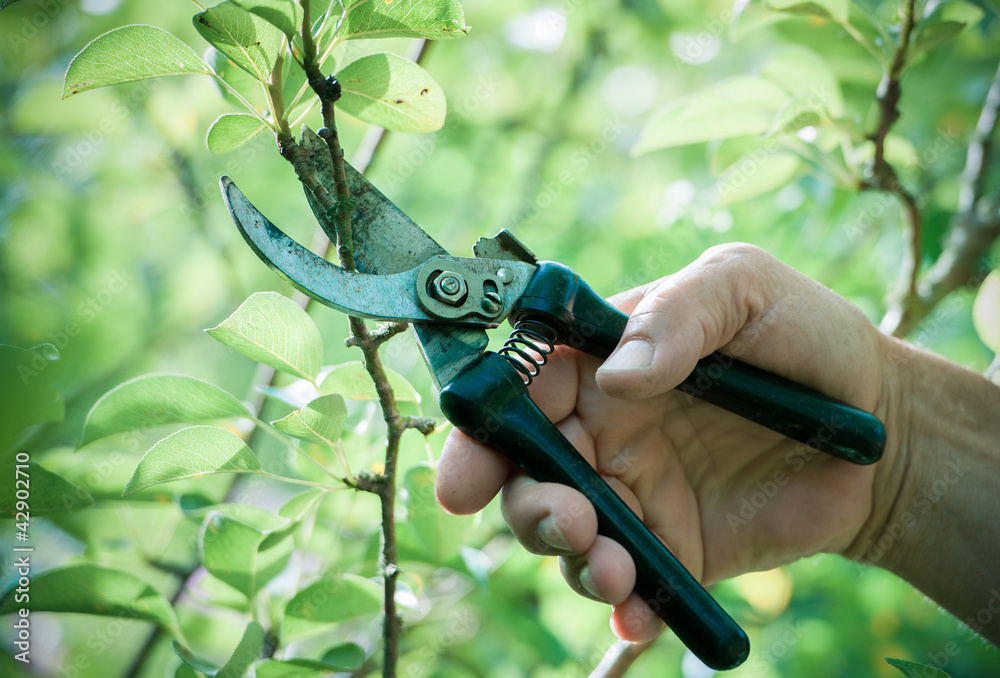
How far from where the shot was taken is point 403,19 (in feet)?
2.38

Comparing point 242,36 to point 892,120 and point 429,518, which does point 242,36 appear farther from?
point 892,120

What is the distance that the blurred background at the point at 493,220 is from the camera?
4.46ft

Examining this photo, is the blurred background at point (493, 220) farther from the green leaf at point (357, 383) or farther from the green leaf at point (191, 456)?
the green leaf at point (191, 456)

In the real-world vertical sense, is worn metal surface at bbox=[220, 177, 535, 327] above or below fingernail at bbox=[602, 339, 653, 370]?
above

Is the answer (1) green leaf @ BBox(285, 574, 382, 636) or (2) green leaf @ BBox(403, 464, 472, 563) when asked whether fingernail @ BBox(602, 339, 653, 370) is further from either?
(1) green leaf @ BBox(285, 574, 382, 636)

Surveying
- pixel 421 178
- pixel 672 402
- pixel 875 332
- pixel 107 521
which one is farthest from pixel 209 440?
pixel 421 178

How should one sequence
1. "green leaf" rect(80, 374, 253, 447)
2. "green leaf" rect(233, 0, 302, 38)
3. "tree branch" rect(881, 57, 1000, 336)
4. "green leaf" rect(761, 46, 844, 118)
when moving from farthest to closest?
1. "tree branch" rect(881, 57, 1000, 336)
2. "green leaf" rect(761, 46, 844, 118)
3. "green leaf" rect(80, 374, 253, 447)
4. "green leaf" rect(233, 0, 302, 38)

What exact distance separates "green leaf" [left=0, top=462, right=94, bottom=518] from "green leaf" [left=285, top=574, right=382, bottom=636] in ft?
1.01

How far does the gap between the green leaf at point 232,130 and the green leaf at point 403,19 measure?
0.50 feet

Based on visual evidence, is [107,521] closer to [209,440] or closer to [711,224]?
[209,440]

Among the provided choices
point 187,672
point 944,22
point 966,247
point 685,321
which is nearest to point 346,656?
point 187,672

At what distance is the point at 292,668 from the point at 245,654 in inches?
2.5

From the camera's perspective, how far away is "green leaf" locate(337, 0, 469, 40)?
71 cm

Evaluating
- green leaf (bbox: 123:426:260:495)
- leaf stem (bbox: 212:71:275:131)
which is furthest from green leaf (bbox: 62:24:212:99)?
green leaf (bbox: 123:426:260:495)
